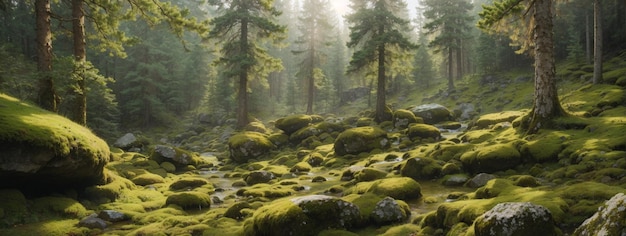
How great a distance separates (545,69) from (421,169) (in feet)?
23.1

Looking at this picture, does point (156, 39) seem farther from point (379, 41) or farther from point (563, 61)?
point (563, 61)

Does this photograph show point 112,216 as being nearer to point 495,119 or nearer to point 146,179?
point 146,179

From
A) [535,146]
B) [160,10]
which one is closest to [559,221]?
[535,146]

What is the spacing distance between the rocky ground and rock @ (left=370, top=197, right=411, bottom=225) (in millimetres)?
29

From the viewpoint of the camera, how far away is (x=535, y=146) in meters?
13.9

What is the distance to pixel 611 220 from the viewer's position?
4840 millimetres

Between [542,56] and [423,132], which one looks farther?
[423,132]

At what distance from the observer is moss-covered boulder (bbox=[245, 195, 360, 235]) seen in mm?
8664

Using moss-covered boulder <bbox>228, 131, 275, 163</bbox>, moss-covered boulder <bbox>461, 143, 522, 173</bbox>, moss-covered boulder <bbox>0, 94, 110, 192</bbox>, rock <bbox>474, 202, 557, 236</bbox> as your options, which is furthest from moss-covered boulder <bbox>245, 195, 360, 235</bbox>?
moss-covered boulder <bbox>228, 131, 275, 163</bbox>

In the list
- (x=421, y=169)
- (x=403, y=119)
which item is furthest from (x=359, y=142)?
(x=421, y=169)

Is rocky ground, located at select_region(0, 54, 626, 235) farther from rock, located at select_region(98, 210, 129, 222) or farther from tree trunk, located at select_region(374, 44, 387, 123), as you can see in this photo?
tree trunk, located at select_region(374, 44, 387, 123)

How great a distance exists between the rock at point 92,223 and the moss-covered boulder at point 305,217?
14.3ft

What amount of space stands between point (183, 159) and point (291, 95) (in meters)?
37.3

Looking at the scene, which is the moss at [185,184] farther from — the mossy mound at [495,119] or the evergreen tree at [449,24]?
the evergreen tree at [449,24]
